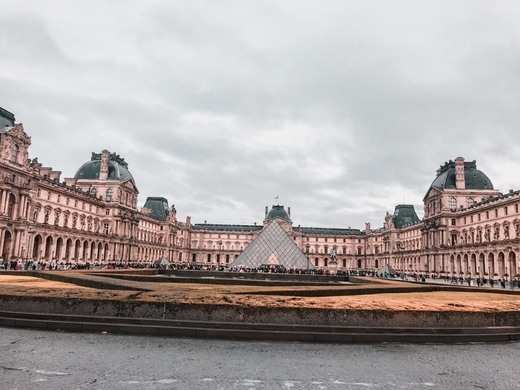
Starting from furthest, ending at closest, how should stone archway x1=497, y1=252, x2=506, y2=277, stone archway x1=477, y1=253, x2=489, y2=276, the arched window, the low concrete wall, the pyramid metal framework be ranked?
the pyramid metal framework, stone archway x1=477, y1=253, x2=489, y2=276, stone archway x1=497, y1=252, x2=506, y2=277, the arched window, the low concrete wall

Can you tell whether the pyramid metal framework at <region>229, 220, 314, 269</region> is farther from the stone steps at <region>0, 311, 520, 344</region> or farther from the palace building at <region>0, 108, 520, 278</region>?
the stone steps at <region>0, 311, 520, 344</region>

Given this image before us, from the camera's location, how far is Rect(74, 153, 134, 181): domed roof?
73.6m

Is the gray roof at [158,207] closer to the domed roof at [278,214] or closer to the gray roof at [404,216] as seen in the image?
the domed roof at [278,214]

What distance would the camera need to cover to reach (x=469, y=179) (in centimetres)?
7138

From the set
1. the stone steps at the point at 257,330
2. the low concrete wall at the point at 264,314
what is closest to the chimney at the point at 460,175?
the low concrete wall at the point at 264,314

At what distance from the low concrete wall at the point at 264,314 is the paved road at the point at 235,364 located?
0.89 m

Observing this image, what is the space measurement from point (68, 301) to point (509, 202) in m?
54.7

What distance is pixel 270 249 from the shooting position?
63625 mm

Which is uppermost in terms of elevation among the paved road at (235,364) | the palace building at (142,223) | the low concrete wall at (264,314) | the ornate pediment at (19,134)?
the ornate pediment at (19,134)

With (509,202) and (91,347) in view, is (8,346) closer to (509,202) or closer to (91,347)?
(91,347)

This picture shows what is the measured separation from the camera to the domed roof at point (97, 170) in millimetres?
73562

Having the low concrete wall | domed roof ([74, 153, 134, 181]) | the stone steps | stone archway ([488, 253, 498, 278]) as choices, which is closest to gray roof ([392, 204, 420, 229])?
stone archway ([488, 253, 498, 278])

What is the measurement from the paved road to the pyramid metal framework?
1965 inches

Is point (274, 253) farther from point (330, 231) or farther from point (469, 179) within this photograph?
point (330, 231)
